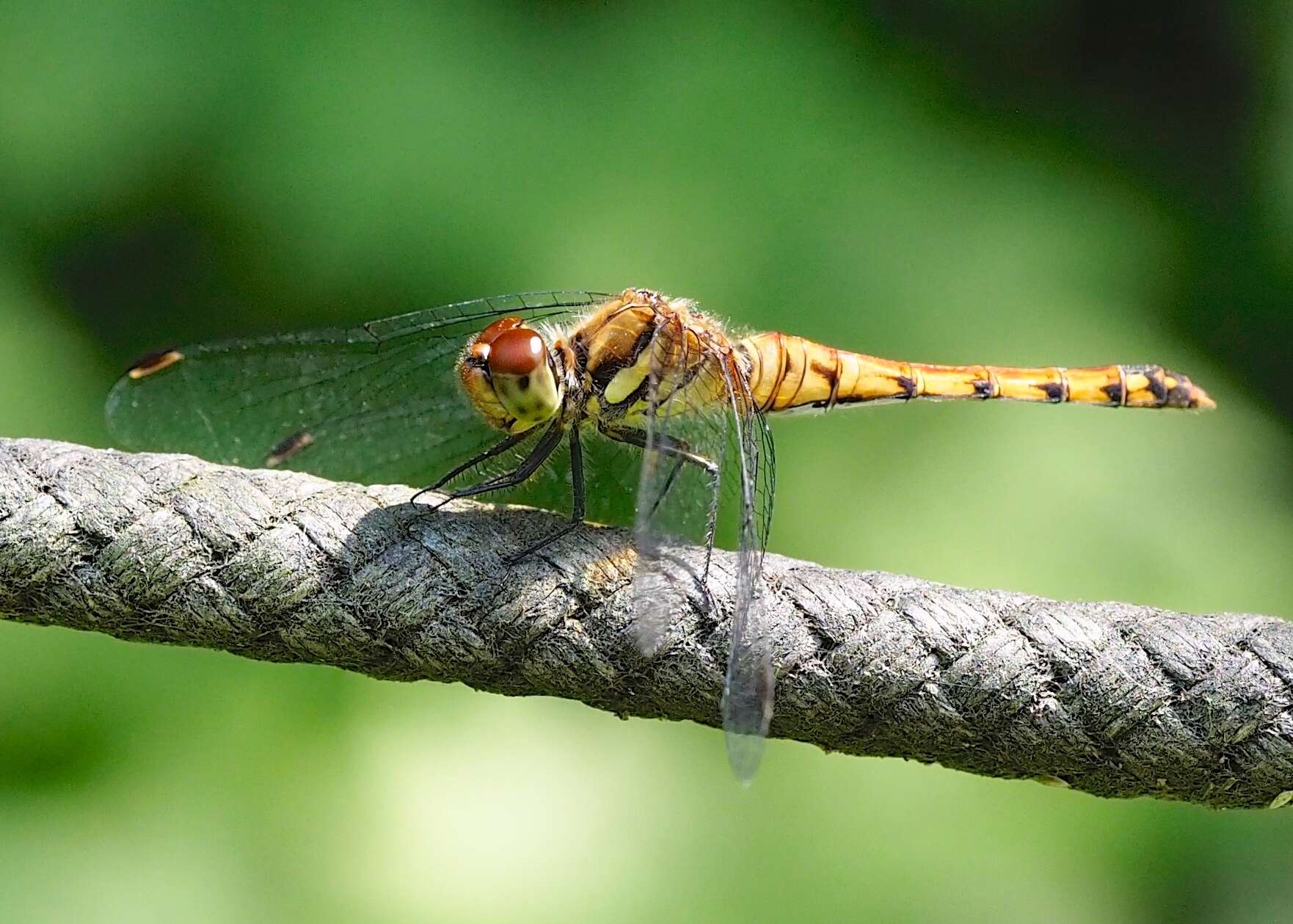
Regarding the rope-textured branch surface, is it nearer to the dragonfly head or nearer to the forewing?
the forewing

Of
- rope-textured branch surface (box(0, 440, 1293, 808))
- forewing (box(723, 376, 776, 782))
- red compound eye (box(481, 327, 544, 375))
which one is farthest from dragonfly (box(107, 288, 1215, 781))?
rope-textured branch surface (box(0, 440, 1293, 808))

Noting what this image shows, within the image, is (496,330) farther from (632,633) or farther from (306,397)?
(632,633)

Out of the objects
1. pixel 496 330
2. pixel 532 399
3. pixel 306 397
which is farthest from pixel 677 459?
pixel 306 397

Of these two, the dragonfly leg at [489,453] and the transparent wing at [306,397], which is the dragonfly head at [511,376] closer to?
the dragonfly leg at [489,453]

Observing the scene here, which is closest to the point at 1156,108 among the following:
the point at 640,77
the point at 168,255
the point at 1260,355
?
the point at 1260,355

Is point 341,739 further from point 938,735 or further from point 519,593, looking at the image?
point 938,735

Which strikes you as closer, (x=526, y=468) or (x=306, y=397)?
(x=526, y=468)

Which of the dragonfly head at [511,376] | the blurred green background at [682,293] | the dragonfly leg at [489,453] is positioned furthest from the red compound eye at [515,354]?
the blurred green background at [682,293]
